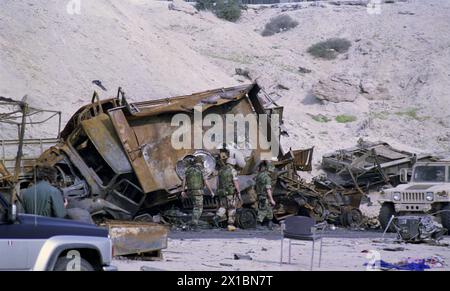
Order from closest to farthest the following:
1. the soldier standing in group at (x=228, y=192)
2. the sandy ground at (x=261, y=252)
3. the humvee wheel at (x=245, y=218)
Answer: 1. the sandy ground at (x=261, y=252)
2. the soldier standing in group at (x=228, y=192)
3. the humvee wheel at (x=245, y=218)

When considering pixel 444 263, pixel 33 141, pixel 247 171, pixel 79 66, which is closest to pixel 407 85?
pixel 79 66

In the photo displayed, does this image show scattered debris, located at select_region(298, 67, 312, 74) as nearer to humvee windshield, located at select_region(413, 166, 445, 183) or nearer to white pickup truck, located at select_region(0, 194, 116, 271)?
humvee windshield, located at select_region(413, 166, 445, 183)

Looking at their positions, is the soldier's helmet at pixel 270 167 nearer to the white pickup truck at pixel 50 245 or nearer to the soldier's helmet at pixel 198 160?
the soldier's helmet at pixel 198 160

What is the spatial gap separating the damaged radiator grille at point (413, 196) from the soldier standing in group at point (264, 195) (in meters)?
2.98

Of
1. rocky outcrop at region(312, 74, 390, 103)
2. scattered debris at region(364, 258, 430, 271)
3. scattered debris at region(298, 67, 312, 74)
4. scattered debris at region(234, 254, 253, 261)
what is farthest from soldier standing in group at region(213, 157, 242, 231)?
scattered debris at region(298, 67, 312, 74)

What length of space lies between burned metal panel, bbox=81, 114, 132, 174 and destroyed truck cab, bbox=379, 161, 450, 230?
5.98m

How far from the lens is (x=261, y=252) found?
592 inches

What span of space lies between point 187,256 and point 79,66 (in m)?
19.5

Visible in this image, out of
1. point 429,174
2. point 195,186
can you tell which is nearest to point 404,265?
point 195,186

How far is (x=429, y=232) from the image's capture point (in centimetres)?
1742

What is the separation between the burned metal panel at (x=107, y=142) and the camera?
18766mm

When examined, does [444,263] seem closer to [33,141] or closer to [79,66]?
[33,141]

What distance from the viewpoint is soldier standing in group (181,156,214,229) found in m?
18.8

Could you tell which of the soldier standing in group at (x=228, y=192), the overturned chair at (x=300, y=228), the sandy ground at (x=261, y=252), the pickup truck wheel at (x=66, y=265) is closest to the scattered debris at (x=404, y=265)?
the sandy ground at (x=261, y=252)
